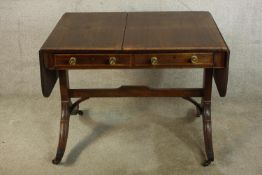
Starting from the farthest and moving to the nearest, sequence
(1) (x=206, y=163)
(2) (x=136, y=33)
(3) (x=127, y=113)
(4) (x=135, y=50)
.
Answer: (3) (x=127, y=113) < (1) (x=206, y=163) < (2) (x=136, y=33) < (4) (x=135, y=50)

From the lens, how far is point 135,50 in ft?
6.05

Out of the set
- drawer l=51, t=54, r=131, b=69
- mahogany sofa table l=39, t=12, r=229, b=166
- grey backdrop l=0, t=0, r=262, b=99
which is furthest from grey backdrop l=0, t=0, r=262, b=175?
drawer l=51, t=54, r=131, b=69

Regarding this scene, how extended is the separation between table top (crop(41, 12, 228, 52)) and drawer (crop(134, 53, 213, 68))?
1.6 inches

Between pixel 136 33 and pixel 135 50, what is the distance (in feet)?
0.73

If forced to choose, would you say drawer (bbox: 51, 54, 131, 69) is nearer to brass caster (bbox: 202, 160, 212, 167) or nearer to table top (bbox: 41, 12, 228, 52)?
table top (bbox: 41, 12, 228, 52)

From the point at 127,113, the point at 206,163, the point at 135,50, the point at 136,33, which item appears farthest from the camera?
the point at 127,113

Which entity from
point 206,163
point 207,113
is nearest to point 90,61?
point 207,113

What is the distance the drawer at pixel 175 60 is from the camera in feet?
6.12

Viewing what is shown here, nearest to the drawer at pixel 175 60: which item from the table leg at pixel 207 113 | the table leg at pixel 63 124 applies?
the table leg at pixel 207 113

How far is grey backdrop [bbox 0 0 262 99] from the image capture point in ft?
8.56

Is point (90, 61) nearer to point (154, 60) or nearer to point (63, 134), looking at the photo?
point (154, 60)

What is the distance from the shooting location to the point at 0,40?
9.13 ft

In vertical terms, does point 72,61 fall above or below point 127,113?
above

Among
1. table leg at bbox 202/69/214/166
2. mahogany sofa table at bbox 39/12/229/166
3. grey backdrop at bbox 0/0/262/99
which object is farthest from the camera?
grey backdrop at bbox 0/0/262/99
